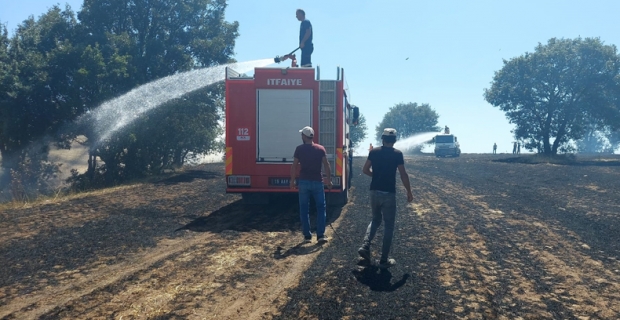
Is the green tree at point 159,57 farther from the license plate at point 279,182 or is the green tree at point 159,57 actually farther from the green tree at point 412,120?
the green tree at point 412,120

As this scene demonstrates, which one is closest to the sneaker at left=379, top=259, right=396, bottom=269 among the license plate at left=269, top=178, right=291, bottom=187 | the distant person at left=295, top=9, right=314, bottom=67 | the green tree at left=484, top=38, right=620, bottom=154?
the license plate at left=269, top=178, right=291, bottom=187

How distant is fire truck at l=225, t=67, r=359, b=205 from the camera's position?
1182cm

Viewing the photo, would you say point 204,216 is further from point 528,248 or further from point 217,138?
point 217,138

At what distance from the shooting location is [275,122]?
1193 cm

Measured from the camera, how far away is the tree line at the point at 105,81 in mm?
20953

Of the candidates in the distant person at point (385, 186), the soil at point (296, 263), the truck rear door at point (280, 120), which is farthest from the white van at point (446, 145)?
the distant person at point (385, 186)

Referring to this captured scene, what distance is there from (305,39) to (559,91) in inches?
1365

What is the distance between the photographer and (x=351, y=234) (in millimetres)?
9594

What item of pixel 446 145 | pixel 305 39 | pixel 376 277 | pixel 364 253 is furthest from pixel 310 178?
pixel 446 145

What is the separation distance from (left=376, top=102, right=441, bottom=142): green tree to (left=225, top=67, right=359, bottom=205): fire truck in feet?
327

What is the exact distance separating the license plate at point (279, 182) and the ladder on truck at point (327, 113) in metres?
1.07

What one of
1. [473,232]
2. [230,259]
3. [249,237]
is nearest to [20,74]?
[249,237]

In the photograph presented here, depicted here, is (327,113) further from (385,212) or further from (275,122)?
(385,212)

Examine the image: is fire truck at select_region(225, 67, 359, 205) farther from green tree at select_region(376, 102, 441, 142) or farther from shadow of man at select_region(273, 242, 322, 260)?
green tree at select_region(376, 102, 441, 142)
